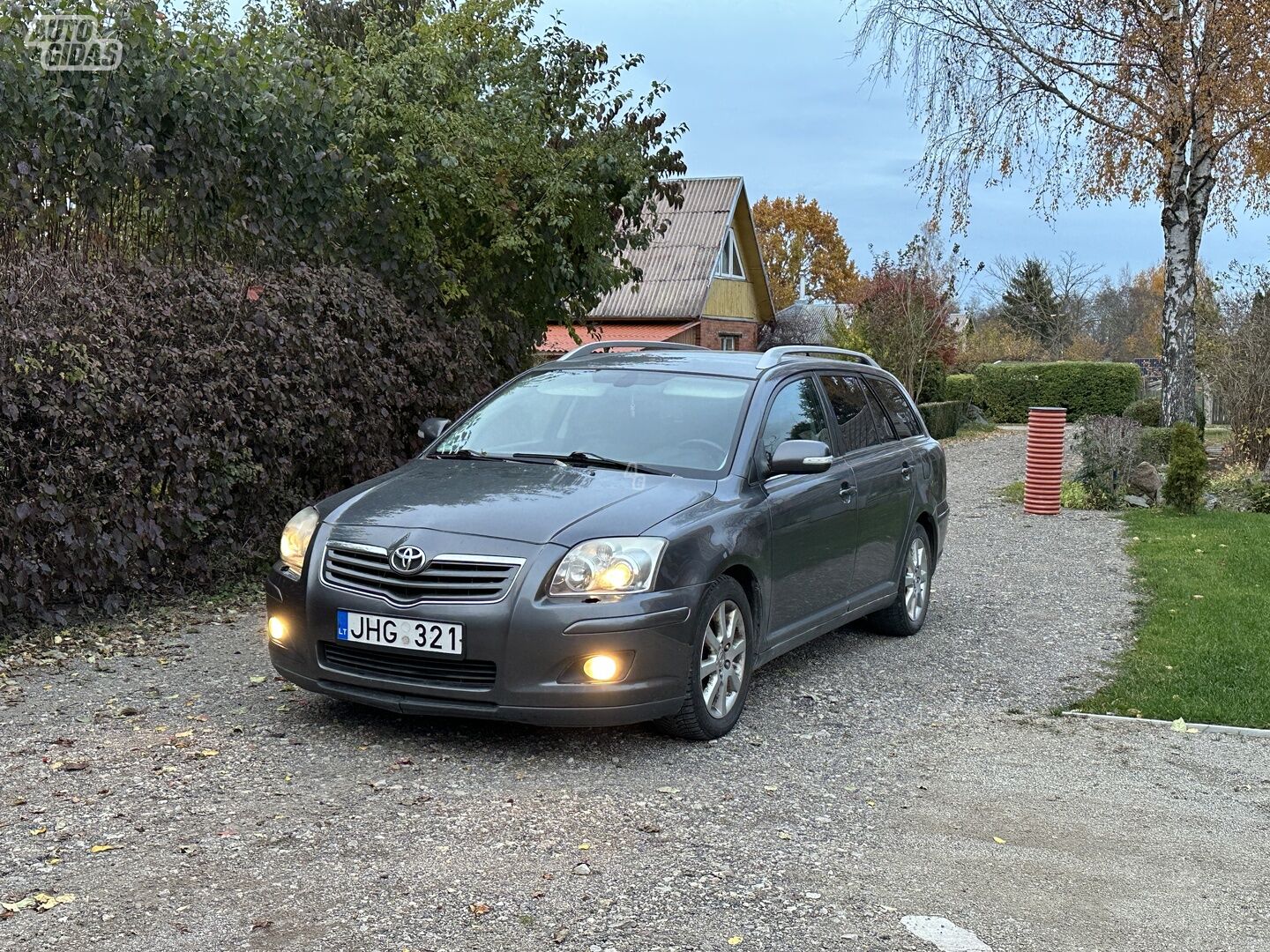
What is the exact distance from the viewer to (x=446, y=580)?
5.30m

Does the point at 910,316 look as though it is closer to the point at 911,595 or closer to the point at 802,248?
the point at 911,595

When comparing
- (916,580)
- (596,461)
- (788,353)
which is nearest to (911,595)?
(916,580)

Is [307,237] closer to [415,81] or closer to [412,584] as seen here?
[415,81]

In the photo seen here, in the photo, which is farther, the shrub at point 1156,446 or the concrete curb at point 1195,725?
the shrub at point 1156,446

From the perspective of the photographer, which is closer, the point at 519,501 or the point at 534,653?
the point at 534,653

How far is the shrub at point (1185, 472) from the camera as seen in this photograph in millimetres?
14664

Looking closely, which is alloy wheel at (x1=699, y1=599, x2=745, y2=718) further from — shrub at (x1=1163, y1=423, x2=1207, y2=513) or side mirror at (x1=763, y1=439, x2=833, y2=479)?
shrub at (x1=1163, y1=423, x2=1207, y2=513)

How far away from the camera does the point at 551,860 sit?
4.34m

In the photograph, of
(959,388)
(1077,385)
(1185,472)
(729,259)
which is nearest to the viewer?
(1185,472)

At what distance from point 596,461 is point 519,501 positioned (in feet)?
2.31

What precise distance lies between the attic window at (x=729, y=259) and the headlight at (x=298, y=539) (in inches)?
1297

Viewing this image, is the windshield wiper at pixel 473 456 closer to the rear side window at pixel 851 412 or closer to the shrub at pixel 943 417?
the rear side window at pixel 851 412

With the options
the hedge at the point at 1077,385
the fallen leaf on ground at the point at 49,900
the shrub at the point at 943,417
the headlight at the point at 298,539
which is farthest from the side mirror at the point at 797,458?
the hedge at the point at 1077,385

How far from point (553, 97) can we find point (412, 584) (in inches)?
360
